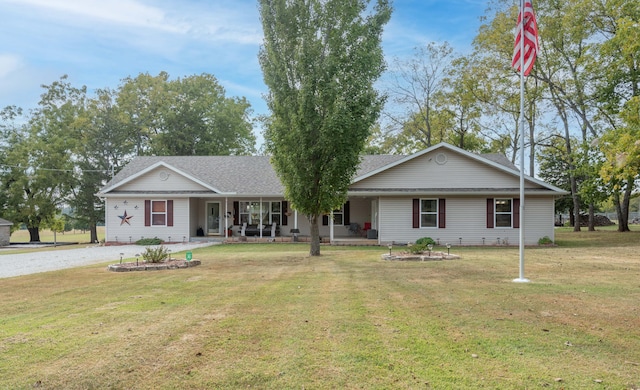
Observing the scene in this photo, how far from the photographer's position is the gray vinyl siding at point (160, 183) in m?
22.7

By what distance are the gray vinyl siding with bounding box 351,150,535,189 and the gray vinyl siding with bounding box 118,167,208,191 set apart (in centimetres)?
879

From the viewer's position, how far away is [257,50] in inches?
586

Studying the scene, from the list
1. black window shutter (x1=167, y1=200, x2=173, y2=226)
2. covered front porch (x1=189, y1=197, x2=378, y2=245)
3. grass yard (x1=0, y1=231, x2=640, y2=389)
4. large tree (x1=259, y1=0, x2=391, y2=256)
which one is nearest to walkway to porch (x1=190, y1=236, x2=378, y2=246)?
covered front porch (x1=189, y1=197, x2=378, y2=245)

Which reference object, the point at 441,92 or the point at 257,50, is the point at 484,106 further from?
the point at 257,50

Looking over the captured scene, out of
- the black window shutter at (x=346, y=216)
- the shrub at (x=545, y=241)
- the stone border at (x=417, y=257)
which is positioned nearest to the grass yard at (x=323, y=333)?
the stone border at (x=417, y=257)

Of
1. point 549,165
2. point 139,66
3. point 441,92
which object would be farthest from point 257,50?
point 549,165

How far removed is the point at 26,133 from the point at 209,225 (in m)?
21.7

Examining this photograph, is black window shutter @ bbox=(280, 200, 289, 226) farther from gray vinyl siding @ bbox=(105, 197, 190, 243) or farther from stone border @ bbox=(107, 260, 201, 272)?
stone border @ bbox=(107, 260, 201, 272)

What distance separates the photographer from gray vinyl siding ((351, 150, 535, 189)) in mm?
20438

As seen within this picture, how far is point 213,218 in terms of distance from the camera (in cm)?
2528

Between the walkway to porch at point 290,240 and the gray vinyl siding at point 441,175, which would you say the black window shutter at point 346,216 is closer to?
the walkway to porch at point 290,240

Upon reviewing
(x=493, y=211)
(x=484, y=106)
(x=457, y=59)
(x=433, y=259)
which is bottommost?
(x=433, y=259)

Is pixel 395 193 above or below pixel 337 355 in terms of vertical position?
above

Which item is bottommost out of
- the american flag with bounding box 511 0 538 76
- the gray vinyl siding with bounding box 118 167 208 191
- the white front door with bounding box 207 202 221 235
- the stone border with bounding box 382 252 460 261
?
the stone border with bounding box 382 252 460 261
